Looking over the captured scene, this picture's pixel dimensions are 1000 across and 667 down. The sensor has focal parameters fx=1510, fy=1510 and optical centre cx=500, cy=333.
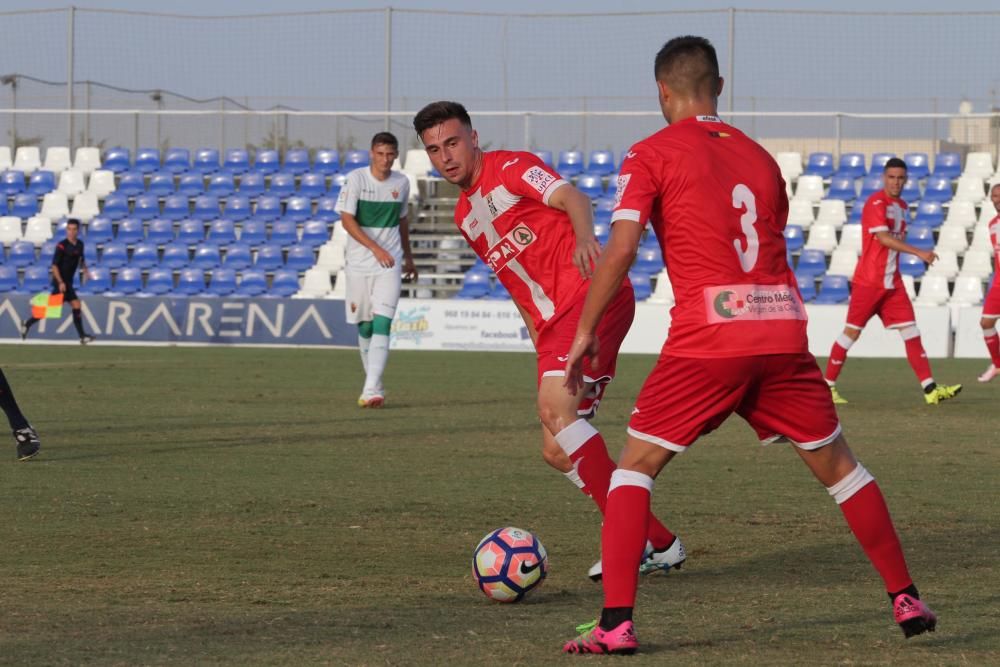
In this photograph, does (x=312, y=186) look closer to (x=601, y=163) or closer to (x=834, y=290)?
(x=601, y=163)

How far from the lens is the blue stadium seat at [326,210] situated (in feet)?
102

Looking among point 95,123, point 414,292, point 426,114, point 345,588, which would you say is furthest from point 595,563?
point 95,123

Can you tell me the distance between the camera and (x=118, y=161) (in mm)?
33531

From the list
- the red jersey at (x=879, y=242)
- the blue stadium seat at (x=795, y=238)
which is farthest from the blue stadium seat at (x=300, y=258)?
the red jersey at (x=879, y=242)

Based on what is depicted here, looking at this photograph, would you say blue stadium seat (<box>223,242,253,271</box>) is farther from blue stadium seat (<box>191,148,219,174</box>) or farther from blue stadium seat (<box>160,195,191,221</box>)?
blue stadium seat (<box>191,148,219,174</box>)

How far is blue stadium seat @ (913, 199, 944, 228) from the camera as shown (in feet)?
93.5

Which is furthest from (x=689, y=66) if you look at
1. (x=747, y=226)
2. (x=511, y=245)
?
(x=511, y=245)

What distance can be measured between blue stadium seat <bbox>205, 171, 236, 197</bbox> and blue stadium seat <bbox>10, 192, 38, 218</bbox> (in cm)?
376

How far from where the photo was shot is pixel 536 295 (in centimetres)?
689

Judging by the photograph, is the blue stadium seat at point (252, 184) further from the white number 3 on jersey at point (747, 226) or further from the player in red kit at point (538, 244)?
the white number 3 on jersey at point (747, 226)

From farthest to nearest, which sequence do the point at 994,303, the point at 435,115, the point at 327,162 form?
the point at 327,162, the point at 994,303, the point at 435,115

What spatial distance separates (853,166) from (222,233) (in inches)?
511

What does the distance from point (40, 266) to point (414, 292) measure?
25.3 ft

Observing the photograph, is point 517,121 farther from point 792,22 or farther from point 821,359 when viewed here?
point 821,359
